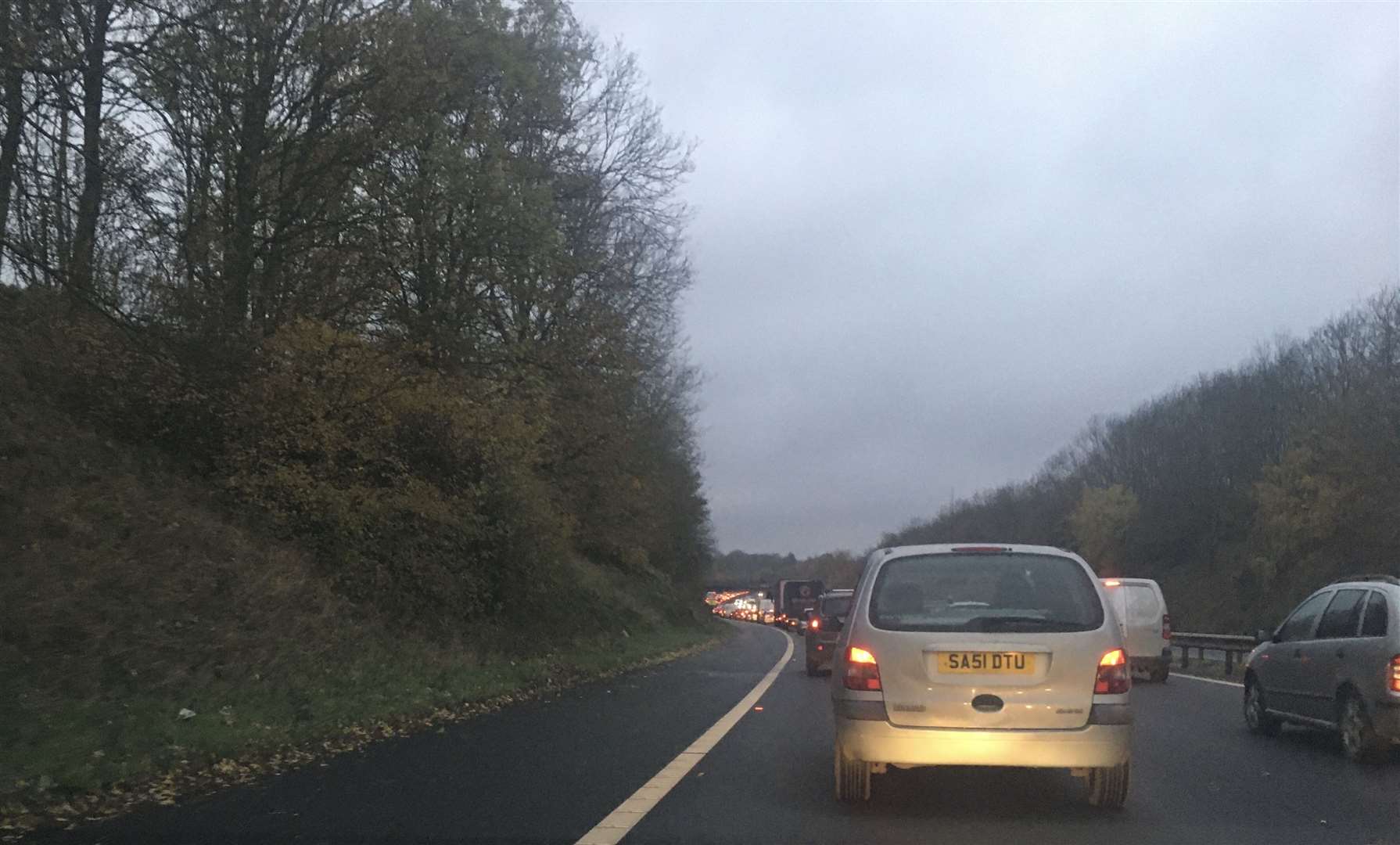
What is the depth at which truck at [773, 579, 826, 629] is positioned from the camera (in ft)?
194

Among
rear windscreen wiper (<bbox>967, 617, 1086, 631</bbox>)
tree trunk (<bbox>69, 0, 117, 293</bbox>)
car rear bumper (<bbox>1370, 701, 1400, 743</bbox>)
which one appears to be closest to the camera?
rear windscreen wiper (<bbox>967, 617, 1086, 631</bbox>)

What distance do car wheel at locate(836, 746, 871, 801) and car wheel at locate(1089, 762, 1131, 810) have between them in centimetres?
141

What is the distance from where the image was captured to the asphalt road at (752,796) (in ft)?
24.0

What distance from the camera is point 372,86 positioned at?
60.2 ft

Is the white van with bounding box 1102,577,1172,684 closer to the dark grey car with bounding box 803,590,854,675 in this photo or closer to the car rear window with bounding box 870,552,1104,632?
the dark grey car with bounding box 803,590,854,675

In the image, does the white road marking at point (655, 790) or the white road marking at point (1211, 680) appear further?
the white road marking at point (1211, 680)

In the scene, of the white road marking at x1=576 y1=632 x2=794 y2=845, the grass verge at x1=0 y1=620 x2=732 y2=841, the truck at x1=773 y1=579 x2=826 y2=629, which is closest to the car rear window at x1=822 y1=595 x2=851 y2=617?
the grass verge at x1=0 y1=620 x2=732 y2=841

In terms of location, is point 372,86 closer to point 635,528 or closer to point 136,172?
point 136,172

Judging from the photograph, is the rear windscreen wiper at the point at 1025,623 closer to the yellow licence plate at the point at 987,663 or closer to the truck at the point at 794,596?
the yellow licence plate at the point at 987,663

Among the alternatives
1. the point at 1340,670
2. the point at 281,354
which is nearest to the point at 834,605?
the point at 281,354

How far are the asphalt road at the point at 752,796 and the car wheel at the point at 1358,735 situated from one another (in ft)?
0.66

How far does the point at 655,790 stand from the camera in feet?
28.7

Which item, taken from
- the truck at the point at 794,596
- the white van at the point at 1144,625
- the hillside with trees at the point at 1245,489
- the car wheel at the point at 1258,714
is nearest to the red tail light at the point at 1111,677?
the car wheel at the point at 1258,714

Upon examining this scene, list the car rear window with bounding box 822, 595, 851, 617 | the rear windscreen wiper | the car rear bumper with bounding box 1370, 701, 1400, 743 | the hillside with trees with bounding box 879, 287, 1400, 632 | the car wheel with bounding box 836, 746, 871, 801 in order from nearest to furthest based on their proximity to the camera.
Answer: the rear windscreen wiper → the car wheel with bounding box 836, 746, 871, 801 → the car rear bumper with bounding box 1370, 701, 1400, 743 → the car rear window with bounding box 822, 595, 851, 617 → the hillside with trees with bounding box 879, 287, 1400, 632
